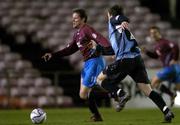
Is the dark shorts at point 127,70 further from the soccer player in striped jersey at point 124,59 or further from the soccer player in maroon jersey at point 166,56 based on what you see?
the soccer player in maroon jersey at point 166,56


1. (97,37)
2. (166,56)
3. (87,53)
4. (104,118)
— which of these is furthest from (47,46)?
(97,37)

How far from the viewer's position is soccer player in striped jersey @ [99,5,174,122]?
11523mm

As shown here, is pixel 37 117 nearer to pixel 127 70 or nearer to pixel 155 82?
pixel 127 70

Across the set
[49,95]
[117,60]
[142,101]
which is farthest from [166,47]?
[117,60]

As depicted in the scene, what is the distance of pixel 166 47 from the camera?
1892 centimetres

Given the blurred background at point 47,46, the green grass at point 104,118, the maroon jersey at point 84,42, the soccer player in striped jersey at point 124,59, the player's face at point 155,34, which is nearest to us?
the soccer player in striped jersey at point 124,59

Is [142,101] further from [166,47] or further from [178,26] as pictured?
[178,26]

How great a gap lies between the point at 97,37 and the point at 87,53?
640 mm

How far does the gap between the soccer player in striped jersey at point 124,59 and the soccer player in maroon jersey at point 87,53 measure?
1.11 meters

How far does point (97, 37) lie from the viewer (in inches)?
494

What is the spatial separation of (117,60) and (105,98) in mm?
10903

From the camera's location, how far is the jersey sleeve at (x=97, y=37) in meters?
12.2

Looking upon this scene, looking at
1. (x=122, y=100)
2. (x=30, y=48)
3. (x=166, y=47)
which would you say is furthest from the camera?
(x=30, y=48)

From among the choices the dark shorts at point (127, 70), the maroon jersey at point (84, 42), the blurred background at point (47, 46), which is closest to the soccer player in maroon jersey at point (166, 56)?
the blurred background at point (47, 46)
